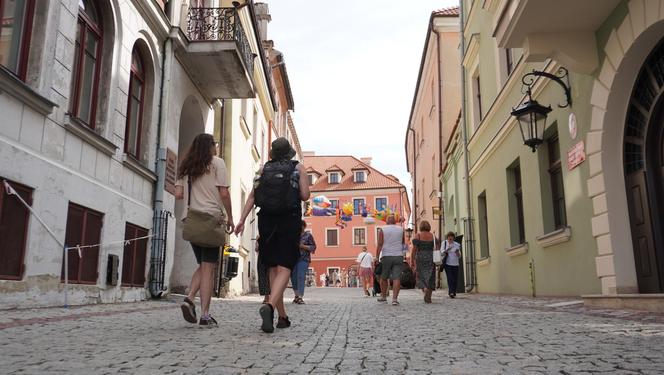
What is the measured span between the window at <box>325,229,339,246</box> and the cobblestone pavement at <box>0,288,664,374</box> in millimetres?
54497

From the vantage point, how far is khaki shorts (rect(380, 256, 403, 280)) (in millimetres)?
10594

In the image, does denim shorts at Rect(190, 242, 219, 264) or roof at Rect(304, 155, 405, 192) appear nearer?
denim shorts at Rect(190, 242, 219, 264)

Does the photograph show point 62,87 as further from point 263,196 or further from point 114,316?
point 263,196

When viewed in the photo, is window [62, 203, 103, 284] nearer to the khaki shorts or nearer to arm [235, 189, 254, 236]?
arm [235, 189, 254, 236]

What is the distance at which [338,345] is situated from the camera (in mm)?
4387

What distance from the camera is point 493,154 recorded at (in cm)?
1455

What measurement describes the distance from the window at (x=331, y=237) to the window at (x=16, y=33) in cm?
5424

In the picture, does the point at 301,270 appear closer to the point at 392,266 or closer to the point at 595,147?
the point at 392,266

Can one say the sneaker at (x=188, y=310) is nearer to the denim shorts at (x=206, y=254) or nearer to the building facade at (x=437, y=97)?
the denim shorts at (x=206, y=254)

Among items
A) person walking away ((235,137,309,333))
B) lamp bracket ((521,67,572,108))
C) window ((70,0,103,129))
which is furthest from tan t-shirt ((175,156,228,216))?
lamp bracket ((521,67,572,108))

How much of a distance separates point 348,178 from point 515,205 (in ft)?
167

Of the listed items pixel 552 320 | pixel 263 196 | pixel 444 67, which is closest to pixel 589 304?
pixel 552 320

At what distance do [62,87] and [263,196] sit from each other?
4202mm

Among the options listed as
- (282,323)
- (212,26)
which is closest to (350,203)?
(212,26)
